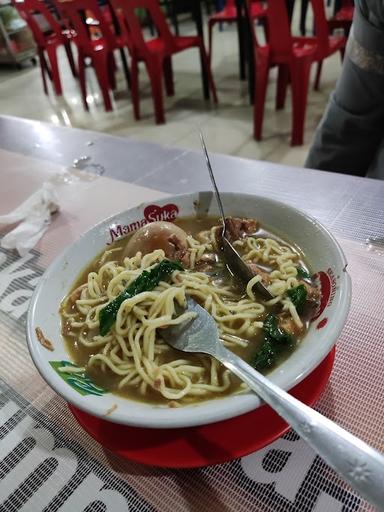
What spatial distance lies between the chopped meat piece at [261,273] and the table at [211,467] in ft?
0.65

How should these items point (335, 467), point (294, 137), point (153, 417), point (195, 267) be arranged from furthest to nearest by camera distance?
point (294, 137) → point (195, 267) → point (153, 417) → point (335, 467)

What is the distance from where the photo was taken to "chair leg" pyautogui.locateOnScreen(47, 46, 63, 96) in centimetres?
558

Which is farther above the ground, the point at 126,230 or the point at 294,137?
the point at 126,230

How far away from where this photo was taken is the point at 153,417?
0.58 metres

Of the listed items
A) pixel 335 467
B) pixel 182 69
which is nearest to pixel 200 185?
pixel 335 467

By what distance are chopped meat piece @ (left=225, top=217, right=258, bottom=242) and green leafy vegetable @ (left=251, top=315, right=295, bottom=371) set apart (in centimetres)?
30

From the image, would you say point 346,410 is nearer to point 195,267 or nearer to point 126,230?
point 195,267

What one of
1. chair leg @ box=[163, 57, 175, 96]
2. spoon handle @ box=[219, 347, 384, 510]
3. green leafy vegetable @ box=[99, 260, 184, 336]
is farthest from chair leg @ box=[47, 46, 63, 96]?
spoon handle @ box=[219, 347, 384, 510]

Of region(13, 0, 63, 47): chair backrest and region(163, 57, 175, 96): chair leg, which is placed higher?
region(13, 0, 63, 47): chair backrest

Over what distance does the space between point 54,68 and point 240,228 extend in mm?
5690

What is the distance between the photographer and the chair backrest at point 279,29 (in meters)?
3.08

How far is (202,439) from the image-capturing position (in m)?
0.65

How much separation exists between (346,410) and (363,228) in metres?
0.60

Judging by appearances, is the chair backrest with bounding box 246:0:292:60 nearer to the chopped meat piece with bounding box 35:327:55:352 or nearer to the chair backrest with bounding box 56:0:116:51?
the chair backrest with bounding box 56:0:116:51
